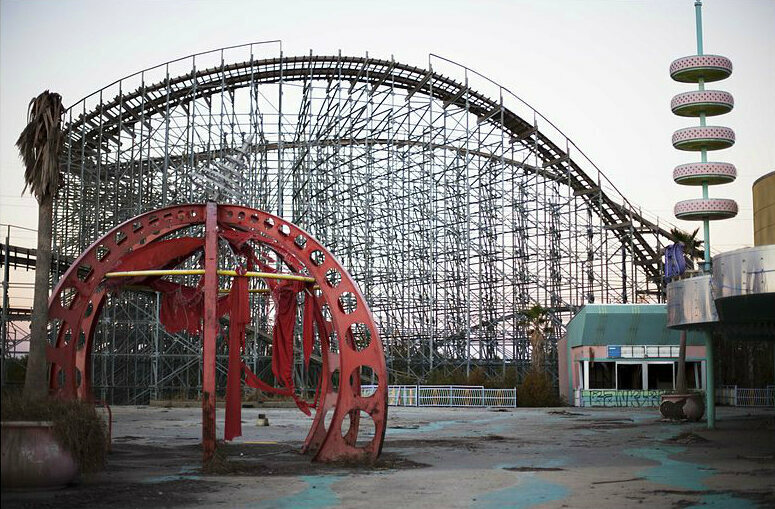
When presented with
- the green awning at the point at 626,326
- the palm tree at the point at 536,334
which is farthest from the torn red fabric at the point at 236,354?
the palm tree at the point at 536,334

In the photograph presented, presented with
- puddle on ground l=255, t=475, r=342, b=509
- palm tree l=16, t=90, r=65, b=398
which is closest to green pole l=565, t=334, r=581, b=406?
puddle on ground l=255, t=475, r=342, b=509

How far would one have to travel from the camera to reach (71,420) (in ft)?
35.3

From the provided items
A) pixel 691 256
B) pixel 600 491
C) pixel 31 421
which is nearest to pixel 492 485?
pixel 600 491

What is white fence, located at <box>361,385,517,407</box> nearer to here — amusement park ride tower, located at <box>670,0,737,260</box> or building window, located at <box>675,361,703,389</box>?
building window, located at <box>675,361,703,389</box>

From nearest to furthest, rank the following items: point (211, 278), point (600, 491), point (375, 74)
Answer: point (600, 491), point (211, 278), point (375, 74)

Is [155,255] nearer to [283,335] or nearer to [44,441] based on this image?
[283,335]

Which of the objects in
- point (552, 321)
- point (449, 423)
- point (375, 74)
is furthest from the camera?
point (552, 321)

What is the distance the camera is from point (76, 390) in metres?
14.3

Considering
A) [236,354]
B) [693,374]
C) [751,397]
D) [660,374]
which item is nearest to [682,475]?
[236,354]

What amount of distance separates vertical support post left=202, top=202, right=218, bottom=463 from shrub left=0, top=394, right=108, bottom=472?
144 cm

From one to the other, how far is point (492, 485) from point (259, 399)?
2570 centimetres

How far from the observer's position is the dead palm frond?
13.6 m

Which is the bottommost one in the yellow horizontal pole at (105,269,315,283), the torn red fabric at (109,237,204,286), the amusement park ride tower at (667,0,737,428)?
the yellow horizontal pole at (105,269,315,283)

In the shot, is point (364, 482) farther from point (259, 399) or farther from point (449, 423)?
point (259, 399)
